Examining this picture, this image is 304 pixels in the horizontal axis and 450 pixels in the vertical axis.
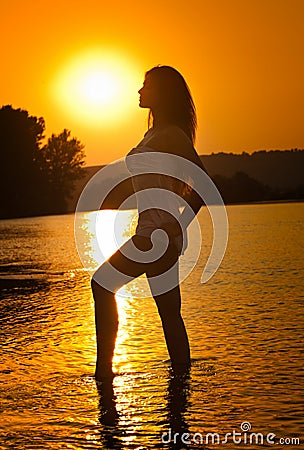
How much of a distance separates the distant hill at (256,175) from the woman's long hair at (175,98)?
94.0 m

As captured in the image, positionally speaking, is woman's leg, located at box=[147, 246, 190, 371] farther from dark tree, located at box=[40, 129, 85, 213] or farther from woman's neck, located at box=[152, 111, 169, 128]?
dark tree, located at box=[40, 129, 85, 213]

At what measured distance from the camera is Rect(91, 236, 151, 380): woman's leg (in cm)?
649

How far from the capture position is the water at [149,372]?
5555 mm

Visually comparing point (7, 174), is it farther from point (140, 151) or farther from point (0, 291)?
point (140, 151)

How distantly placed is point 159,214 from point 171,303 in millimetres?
650

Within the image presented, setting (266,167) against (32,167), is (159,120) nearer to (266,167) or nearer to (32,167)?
(32,167)

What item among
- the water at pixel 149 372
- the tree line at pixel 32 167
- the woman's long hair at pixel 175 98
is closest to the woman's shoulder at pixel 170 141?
the woman's long hair at pixel 175 98

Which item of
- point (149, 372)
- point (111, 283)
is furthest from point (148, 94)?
point (149, 372)

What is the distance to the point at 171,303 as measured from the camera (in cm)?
671

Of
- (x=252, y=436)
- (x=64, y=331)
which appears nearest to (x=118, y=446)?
(x=252, y=436)

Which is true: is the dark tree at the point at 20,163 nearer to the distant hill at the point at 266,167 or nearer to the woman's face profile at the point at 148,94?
the distant hill at the point at 266,167

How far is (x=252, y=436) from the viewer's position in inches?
210

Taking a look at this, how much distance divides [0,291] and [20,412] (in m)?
8.35

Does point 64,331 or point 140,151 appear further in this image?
point 64,331
